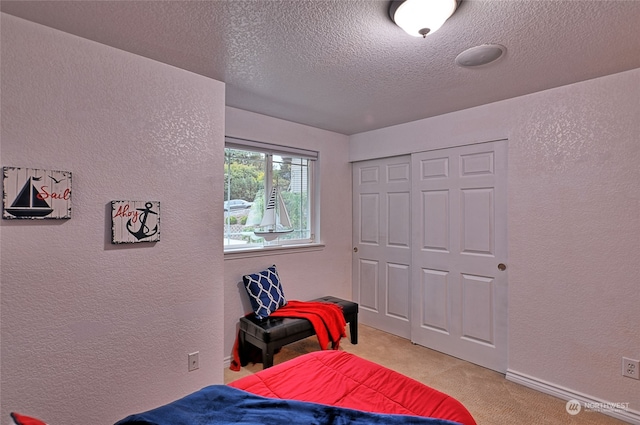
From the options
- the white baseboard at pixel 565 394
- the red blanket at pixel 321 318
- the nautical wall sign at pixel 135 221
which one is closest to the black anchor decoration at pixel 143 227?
the nautical wall sign at pixel 135 221

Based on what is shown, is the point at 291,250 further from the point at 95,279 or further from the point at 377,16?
the point at 377,16

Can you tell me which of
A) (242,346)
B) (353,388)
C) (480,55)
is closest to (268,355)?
(242,346)

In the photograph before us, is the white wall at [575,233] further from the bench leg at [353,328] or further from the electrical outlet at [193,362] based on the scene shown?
the electrical outlet at [193,362]

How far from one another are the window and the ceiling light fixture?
6.29 ft

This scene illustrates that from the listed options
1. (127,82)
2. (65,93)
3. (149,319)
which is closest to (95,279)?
→ (149,319)

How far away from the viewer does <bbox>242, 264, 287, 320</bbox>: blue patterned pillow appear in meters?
2.88

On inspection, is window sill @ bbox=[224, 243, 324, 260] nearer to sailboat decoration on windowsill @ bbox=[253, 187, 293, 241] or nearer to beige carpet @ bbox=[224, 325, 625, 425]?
sailboat decoration on windowsill @ bbox=[253, 187, 293, 241]

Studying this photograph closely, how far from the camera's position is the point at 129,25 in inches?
66.3

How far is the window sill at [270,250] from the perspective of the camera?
9.87ft

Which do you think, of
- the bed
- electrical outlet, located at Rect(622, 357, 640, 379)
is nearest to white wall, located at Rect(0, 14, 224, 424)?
the bed

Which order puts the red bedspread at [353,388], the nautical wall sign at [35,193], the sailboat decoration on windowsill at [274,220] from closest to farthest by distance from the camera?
1. the red bedspread at [353,388]
2. the nautical wall sign at [35,193]
3. the sailboat decoration on windowsill at [274,220]

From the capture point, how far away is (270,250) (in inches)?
129

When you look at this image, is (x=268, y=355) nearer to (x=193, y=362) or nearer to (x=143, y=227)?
(x=193, y=362)

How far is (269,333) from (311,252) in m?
1.23
